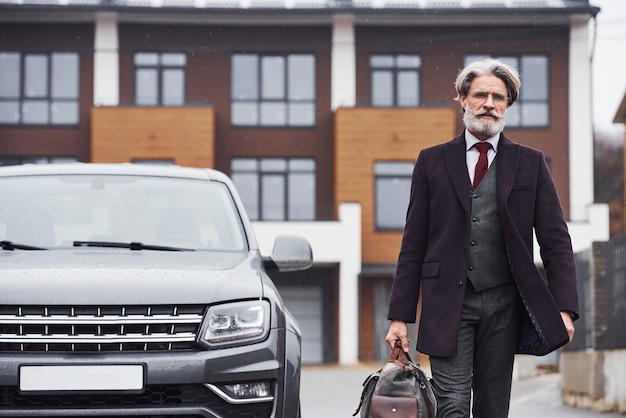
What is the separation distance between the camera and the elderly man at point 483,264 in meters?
5.32

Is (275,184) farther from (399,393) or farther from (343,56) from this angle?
(399,393)

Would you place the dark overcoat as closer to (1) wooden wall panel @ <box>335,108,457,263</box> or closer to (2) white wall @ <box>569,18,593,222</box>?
(1) wooden wall panel @ <box>335,108,457,263</box>

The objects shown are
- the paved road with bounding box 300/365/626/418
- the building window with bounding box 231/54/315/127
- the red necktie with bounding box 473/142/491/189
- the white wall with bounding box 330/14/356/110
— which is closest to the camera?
the red necktie with bounding box 473/142/491/189

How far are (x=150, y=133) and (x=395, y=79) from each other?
7.61m

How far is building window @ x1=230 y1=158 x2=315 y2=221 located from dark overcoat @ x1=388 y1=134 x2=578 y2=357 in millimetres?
30850

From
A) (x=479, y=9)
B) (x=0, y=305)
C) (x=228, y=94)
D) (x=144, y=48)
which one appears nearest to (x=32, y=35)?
(x=144, y=48)

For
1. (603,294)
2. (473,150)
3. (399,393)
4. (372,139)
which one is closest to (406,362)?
(399,393)

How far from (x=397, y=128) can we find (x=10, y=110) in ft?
37.1

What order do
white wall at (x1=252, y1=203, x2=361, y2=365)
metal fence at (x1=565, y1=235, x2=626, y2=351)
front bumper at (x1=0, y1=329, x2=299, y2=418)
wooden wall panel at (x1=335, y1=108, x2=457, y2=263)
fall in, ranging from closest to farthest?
front bumper at (x1=0, y1=329, x2=299, y2=418), metal fence at (x1=565, y1=235, x2=626, y2=351), white wall at (x1=252, y1=203, x2=361, y2=365), wooden wall panel at (x1=335, y1=108, x2=457, y2=263)

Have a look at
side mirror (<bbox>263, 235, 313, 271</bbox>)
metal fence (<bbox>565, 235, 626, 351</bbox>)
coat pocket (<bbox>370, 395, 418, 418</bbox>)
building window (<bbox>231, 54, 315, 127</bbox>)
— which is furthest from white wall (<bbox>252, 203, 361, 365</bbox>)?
coat pocket (<bbox>370, 395, 418, 418</bbox>)

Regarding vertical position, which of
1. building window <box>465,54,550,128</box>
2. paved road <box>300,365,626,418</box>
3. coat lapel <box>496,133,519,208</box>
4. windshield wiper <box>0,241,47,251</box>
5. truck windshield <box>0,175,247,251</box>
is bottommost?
paved road <box>300,365,626,418</box>

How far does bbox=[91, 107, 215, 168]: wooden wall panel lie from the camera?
116ft

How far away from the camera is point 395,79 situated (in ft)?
124

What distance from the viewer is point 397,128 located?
36.0 metres
